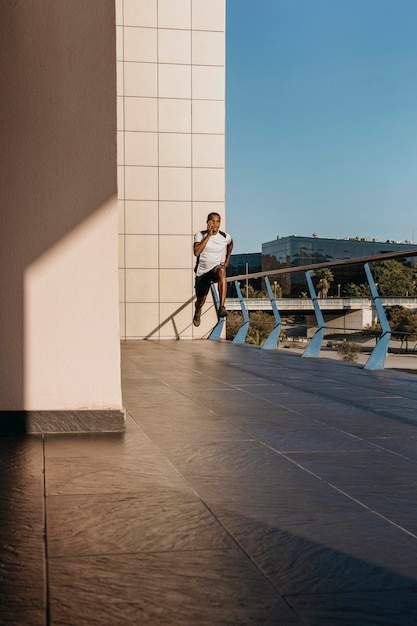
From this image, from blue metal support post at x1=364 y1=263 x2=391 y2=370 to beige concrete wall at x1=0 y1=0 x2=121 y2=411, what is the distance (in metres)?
3.66

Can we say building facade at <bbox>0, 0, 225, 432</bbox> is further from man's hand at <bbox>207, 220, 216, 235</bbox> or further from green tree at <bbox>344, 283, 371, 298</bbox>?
man's hand at <bbox>207, 220, 216, 235</bbox>

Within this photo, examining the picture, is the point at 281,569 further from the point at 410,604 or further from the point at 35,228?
the point at 35,228

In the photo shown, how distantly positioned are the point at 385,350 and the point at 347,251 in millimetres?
88743

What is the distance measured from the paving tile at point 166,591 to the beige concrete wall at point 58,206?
1.82 m

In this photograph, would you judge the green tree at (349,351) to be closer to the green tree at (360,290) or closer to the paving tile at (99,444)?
the green tree at (360,290)

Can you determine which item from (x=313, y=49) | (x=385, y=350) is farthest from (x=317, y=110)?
(x=385, y=350)

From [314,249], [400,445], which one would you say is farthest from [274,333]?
[314,249]

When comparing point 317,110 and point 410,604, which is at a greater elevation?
point 317,110

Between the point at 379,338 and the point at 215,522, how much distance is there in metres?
4.97

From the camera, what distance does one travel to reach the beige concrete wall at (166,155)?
13719mm

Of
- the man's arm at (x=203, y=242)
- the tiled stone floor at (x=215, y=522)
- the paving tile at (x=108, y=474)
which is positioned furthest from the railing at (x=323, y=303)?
the paving tile at (x=108, y=474)

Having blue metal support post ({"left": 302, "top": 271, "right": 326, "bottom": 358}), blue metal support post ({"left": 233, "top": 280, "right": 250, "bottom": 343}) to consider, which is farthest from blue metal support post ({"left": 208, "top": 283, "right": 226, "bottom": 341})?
blue metal support post ({"left": 302, "top": 271, "right": 326, "bottom": 358})

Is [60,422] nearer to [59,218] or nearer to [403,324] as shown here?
[59,218]

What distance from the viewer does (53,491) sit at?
7.63 ft
